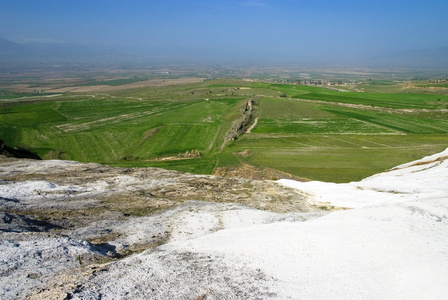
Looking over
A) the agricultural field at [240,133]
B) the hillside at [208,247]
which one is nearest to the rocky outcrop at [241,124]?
the agricultural field at [240,133]

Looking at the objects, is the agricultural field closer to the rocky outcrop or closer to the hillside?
the rocky outcrop

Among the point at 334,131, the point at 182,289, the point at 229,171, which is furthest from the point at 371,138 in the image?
the point at 182,289

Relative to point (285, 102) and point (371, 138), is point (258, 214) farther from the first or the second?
point (285, 102)

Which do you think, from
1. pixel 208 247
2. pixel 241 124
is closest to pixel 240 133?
pixel 241 124

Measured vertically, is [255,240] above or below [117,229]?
above

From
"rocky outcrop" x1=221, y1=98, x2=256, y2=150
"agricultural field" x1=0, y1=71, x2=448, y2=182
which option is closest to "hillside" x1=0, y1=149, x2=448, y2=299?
"agricultural field" x1=0, y1=71, x2=448, y2=182

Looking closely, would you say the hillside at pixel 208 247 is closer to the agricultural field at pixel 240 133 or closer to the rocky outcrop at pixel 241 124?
the agricultural field at pixel 240 133
